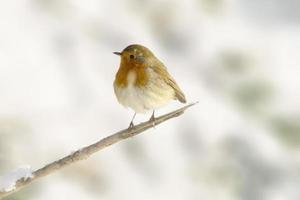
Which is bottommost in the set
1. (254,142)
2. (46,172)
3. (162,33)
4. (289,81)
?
(46,172)

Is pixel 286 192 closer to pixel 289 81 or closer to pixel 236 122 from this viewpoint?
pixel 236 122

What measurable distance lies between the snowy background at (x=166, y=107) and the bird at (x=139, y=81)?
4.91 feet

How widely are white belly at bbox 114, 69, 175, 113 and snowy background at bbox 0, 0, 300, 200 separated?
4.84ft

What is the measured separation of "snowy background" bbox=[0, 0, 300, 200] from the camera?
21.2 feet

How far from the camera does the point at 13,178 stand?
3.27 m

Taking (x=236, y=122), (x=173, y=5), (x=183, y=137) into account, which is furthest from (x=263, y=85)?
(x=173, y=5)

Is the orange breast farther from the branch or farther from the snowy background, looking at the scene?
the snowy background

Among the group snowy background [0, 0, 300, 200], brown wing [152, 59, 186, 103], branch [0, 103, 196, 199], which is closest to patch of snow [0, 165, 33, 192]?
branch [0, 103, 196, 199]

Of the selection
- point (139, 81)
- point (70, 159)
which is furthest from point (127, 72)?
point (70, 159)

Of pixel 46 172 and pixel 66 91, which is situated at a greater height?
pixel 66 91

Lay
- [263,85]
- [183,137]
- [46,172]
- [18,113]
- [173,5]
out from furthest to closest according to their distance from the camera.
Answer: [173,5] < [263,85] < [183,137] < [18,113] < [46,172]

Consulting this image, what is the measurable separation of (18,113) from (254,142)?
1755 millimetres

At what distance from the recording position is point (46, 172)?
10.6 ft

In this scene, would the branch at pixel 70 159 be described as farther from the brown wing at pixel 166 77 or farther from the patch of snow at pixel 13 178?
the brown wing at pixel 166 77
